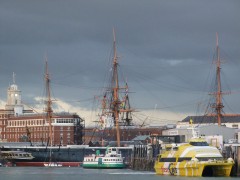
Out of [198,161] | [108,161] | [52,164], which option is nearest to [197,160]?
[198,161]

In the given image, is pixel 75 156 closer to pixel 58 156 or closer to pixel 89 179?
pixel 58 156

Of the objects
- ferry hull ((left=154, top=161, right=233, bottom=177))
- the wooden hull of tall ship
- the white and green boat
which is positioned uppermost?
the wooden hull of tall ship

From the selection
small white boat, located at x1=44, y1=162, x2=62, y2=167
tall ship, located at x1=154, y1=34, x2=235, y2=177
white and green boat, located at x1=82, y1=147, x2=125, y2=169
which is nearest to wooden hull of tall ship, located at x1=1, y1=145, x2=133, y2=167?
small white boat, located at x1=44, y1=162, x2=62, y2=167

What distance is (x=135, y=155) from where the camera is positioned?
140 meters

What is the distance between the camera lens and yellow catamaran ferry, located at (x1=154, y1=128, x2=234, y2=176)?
312ft

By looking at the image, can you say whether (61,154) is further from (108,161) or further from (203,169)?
(203,169)

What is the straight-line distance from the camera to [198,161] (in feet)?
315

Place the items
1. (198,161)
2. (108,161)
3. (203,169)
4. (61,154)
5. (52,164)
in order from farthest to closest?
(61,154)
(52,164)
(108,161)
(198,161)
(203,169)

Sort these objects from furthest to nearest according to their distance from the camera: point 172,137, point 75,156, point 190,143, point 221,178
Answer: point 75,156 → point 172,137 → point 190,143 → point 221,178

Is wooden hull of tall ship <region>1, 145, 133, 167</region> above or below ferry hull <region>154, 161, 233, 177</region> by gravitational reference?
above

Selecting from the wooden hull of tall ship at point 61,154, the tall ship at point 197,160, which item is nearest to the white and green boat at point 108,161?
the wooden hull of tall ship at point 61,154

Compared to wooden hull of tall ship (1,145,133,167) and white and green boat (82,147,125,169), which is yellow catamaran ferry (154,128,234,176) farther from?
wooden hull of tall ship (1,145,133,167)

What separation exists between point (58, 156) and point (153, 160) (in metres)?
47.7

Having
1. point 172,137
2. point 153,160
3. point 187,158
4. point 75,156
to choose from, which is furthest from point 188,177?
point 75,156
